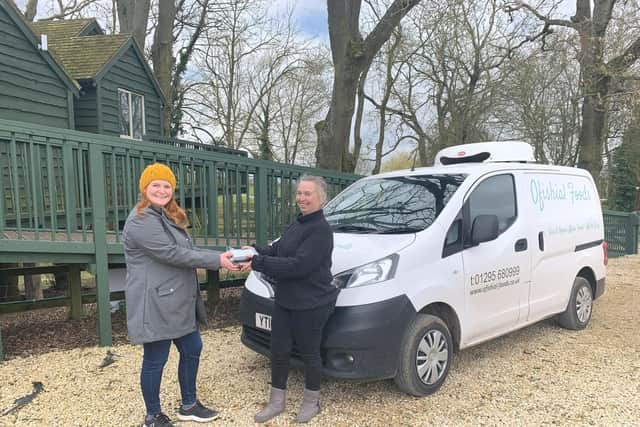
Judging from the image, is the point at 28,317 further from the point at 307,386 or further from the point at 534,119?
the point at 534,119

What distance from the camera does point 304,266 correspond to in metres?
3.04

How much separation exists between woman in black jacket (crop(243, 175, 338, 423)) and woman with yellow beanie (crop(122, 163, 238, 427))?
406 millimetres

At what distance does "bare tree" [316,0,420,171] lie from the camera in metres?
8.19

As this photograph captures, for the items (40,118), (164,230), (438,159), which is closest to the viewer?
(164,230)

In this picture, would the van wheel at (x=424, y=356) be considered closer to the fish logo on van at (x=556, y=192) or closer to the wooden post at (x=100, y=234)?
the fish logo on van at (x=556, y=192)

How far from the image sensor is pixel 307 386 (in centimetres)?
330

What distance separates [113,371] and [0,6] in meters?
8.93

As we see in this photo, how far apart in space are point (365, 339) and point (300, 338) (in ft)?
1.50

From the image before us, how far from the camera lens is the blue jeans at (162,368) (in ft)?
9.82

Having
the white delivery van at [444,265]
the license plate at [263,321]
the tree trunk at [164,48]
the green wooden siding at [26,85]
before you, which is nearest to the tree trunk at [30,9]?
the tree trunk at [164,48]

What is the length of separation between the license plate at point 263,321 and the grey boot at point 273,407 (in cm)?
47

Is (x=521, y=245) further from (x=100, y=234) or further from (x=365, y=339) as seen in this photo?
(x=100, y=234)

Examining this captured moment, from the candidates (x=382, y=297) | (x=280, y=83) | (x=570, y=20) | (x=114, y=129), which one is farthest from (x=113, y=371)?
(x=280, y=83)

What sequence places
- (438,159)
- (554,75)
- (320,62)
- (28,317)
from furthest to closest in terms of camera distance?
(320,62), (554,75), (28,317), (438,159)
